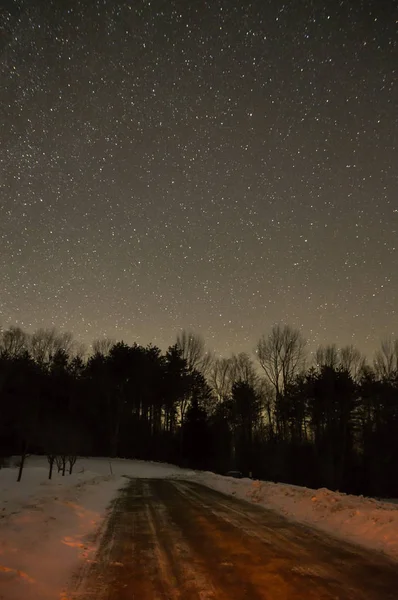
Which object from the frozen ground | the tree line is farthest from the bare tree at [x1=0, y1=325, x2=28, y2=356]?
the frozen ground

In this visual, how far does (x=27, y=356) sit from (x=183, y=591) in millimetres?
53533

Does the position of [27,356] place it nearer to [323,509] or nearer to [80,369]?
[80,369]

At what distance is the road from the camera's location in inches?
210

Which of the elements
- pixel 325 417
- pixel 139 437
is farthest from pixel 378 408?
pixel 139 437

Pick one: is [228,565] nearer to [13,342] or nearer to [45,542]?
[45,542]

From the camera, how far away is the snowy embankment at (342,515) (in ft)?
28.6

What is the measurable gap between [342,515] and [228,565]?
5.66 meters

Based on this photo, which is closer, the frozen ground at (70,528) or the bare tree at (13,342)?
the frozen ground at (70,528)

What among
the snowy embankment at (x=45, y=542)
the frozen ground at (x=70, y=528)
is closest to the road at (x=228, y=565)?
the snowy embankment at (x=45, y=542)

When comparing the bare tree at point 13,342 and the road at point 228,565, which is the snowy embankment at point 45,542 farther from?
the bare tree at point 13,342

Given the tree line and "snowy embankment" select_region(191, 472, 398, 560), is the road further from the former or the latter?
the tree line

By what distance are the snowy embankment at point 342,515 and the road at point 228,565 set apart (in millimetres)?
619

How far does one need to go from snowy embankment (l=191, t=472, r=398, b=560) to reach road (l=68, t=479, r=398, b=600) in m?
0.62

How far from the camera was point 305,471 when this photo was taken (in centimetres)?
3997
